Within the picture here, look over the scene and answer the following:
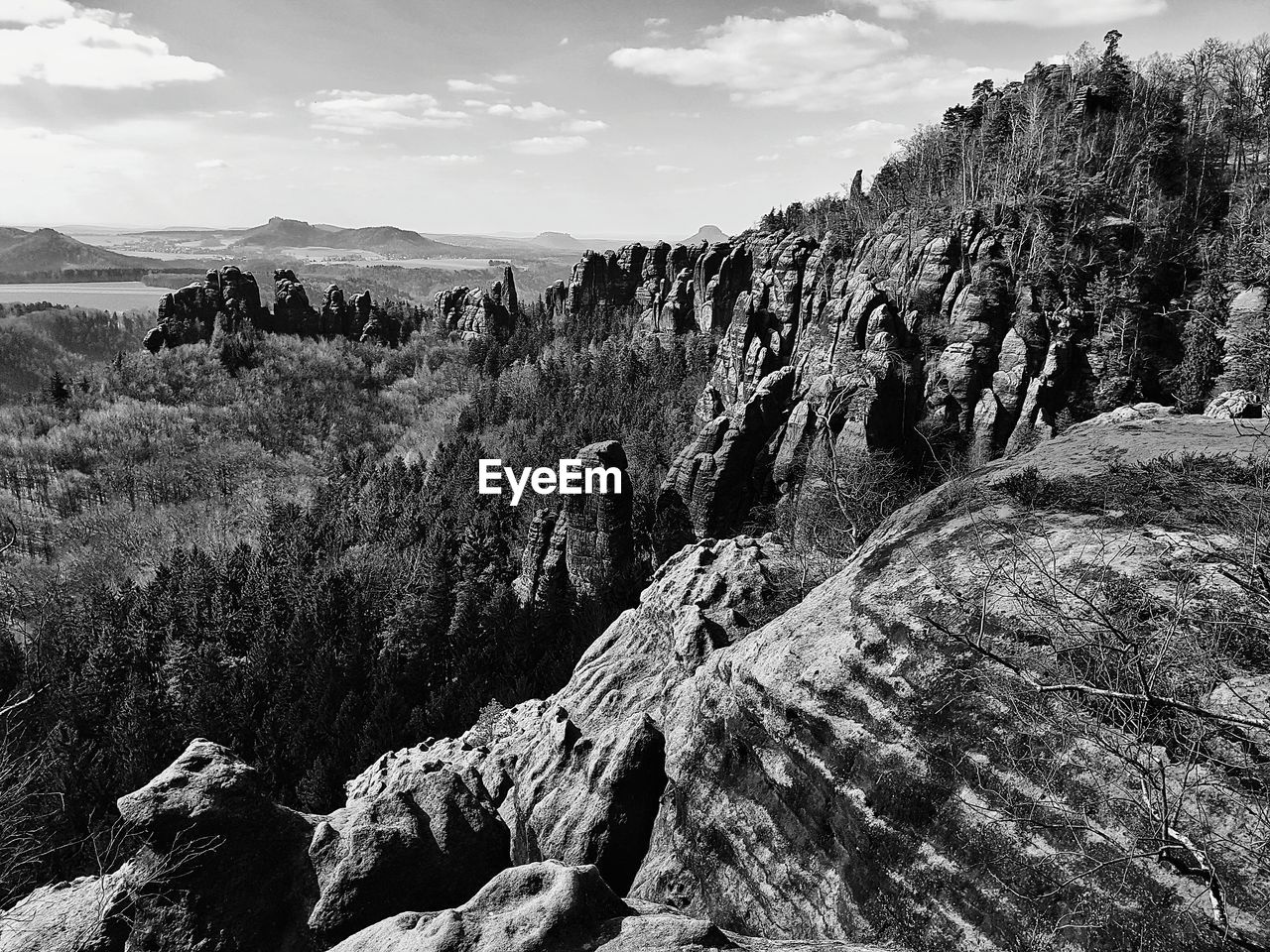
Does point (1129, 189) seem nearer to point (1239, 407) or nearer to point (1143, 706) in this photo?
point (1239, 407)

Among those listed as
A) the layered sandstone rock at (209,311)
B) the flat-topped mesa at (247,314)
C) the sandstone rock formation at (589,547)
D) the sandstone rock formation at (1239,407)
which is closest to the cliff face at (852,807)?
the sandstone rock formation at (1239,407)

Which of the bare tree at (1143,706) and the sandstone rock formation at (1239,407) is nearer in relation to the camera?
the bare tree at (1143,706)

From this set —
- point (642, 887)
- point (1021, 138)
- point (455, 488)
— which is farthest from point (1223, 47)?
point (642, 887)

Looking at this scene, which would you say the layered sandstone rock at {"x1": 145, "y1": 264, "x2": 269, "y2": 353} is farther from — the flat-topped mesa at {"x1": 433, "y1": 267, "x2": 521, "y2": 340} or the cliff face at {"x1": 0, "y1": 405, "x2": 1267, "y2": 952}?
the cliff face at {"x1": 0, "y1": 405, "x2": 1267, "y2": 952}

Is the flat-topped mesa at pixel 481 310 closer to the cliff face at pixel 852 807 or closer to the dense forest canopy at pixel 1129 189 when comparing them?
the dense forest canopy at pixel 1129 189

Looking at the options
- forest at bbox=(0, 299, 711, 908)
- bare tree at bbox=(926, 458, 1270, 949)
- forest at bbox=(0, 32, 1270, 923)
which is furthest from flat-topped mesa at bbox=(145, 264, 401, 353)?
bare tree at bbox=(926, 458, 1270, 949)
